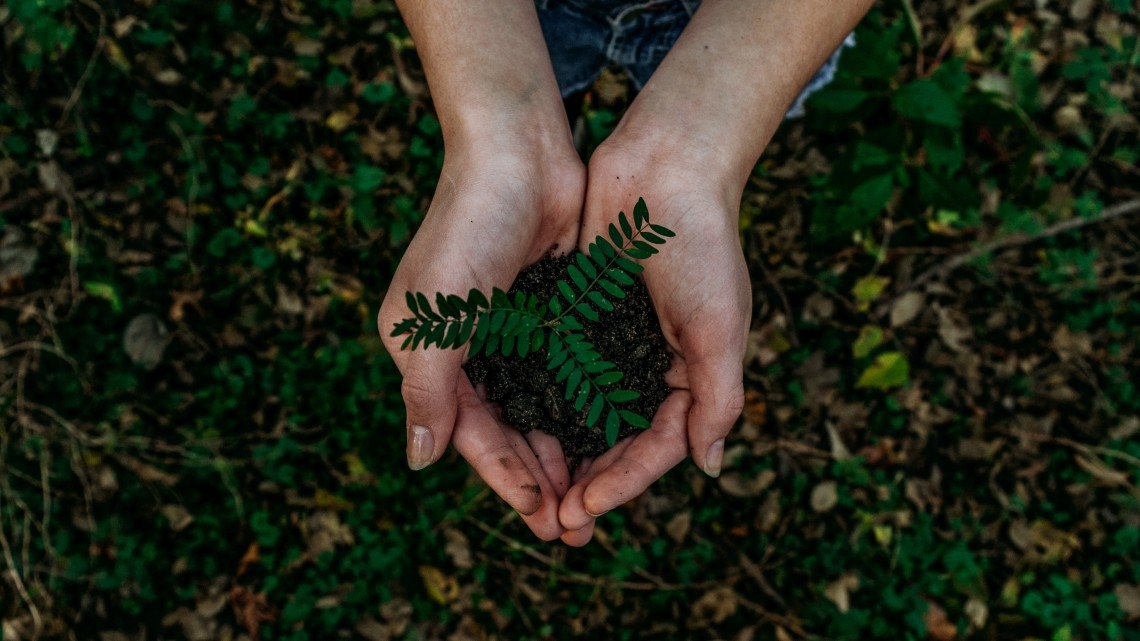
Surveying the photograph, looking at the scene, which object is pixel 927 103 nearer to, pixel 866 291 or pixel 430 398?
pixel 866 291

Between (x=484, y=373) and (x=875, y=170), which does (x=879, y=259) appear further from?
(x=484, y=373)

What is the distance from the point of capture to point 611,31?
3332 millimetres

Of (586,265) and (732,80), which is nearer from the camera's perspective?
(586,265)

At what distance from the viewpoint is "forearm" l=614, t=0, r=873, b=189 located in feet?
9.13

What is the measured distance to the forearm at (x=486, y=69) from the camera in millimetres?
2770

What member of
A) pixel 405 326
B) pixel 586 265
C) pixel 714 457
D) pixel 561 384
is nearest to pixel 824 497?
pixel 714 457

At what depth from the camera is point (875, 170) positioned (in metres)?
3.81

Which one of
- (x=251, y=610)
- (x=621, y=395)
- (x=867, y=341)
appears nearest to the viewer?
(x=621, y=395)

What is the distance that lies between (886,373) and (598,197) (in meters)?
2.02

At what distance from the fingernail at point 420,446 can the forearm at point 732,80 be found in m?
1.21

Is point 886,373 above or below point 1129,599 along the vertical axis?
above

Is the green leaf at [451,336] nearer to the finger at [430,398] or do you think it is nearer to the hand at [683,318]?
the finger at [430,398]

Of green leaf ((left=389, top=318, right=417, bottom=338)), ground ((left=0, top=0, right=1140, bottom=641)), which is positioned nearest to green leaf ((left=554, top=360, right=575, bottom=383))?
green leaf ((left=389, top=318, right=417, bottom=338))

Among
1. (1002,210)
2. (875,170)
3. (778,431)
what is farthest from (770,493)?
(1002,210)
